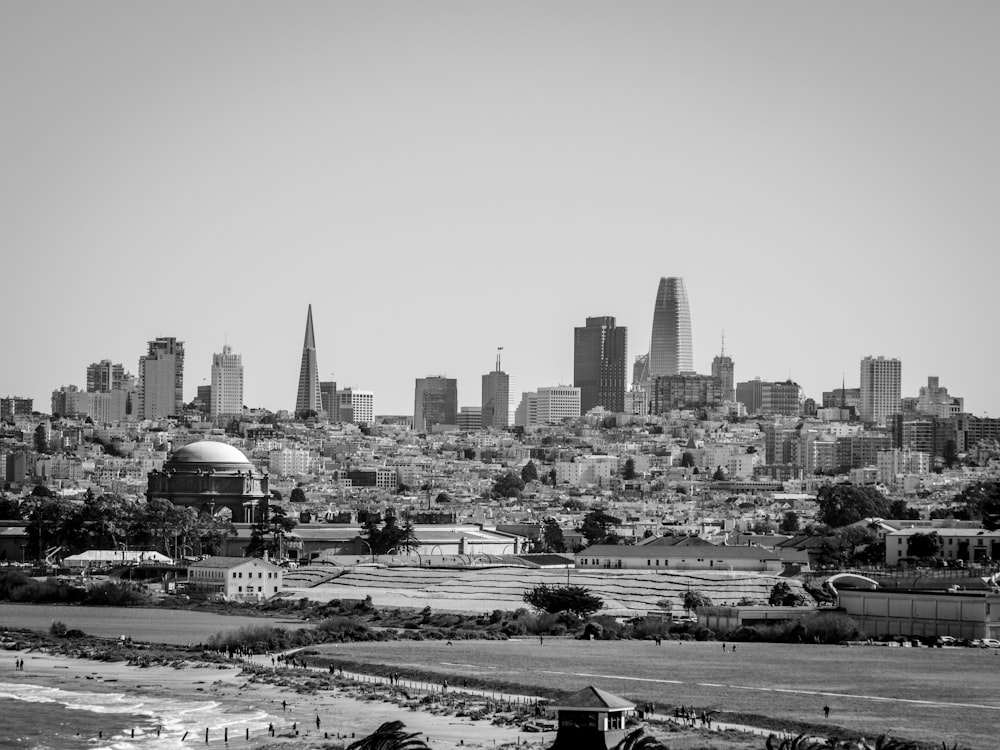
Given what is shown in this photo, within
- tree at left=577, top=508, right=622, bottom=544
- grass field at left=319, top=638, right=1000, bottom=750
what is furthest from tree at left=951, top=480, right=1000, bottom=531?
grass field at left=319, top=638, right=1000, bottom=750

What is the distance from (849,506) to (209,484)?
145ft

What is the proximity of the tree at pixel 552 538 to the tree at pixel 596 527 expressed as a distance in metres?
1.78

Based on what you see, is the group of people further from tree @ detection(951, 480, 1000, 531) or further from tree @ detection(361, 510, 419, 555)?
tree @ detection(361, 510, 419, 555)

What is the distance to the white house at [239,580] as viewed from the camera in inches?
3669

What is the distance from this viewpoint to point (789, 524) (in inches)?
6024

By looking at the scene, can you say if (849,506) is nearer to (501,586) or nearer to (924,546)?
(924,546)

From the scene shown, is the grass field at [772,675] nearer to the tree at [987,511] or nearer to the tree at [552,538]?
the tree at [987,511]

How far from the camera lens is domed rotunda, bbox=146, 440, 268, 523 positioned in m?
141

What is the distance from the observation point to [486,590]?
8781 centimetres

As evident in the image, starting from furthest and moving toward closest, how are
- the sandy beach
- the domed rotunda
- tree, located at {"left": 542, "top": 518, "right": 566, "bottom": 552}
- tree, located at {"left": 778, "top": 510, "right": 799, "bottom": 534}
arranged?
tree, located at {"left": 778, "top": 510, "right": 799, "bottom": 534} < the domed rotunda < tree, located at {"left": 542, "top": 518, "right": 566, "bottom": 552} < the sandy beach

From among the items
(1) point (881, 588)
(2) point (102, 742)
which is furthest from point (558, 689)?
(1) point (881, 588)

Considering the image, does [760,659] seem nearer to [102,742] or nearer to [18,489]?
[102,742]

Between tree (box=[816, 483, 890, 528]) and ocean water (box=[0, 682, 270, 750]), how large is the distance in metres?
89.4

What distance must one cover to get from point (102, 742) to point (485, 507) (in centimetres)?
13862
